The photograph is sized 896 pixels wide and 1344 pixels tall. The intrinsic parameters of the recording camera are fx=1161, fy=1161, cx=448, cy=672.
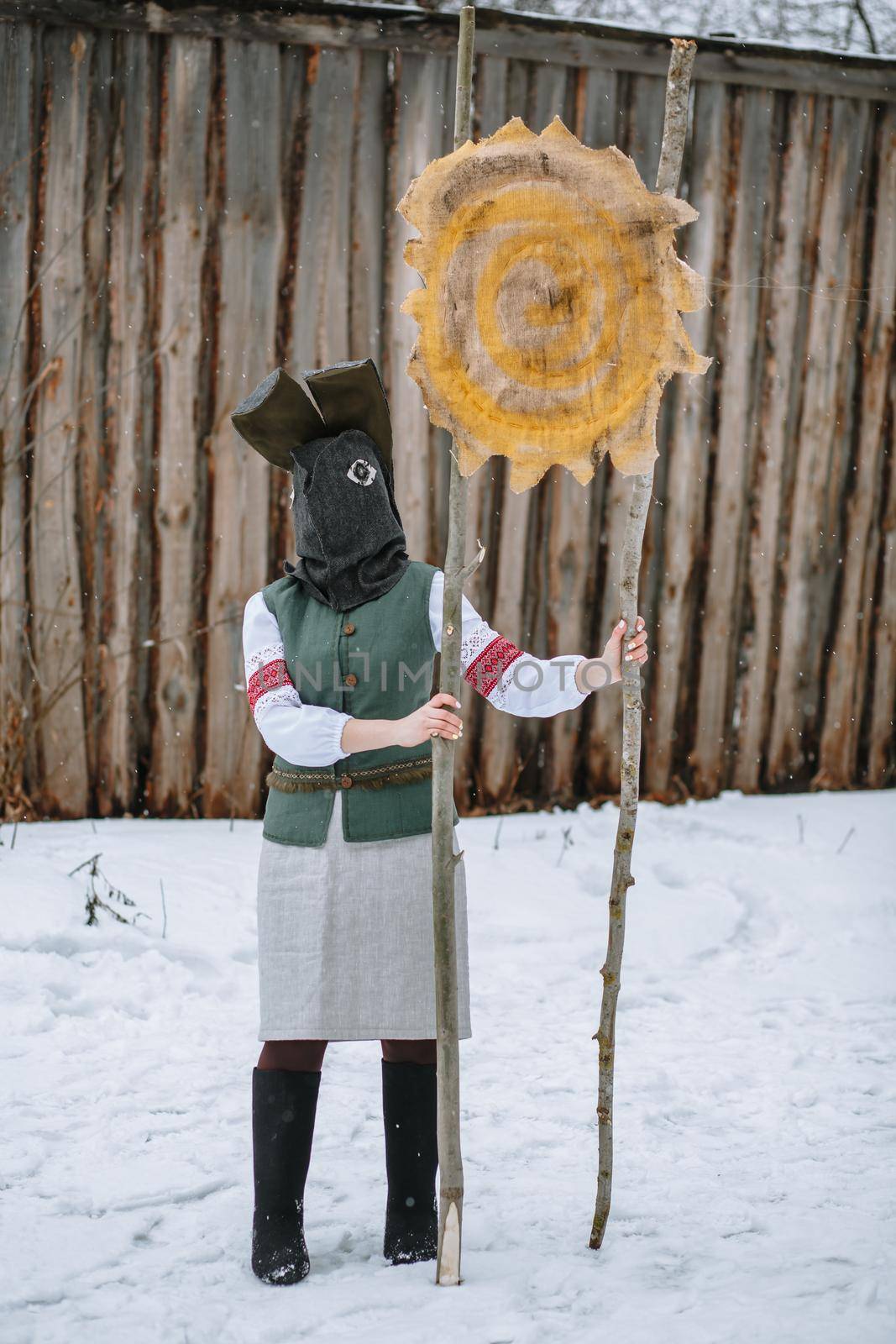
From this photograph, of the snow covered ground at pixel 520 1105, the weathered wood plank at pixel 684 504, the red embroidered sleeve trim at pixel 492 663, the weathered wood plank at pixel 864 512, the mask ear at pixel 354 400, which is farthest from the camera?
the weathered wood plank at pixel 864 512

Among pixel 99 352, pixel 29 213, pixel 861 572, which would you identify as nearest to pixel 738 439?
pixel 861 572

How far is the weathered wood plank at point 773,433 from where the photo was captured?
4.52 metres

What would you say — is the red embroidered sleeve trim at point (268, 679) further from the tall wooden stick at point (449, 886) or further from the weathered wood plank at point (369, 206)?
the weathered wood plank at point (369, 206)

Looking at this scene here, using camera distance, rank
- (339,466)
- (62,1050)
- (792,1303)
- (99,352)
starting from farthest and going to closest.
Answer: (99,352) → (62,1050) → (339,466) → (792,1303)

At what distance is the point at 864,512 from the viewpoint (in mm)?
4816

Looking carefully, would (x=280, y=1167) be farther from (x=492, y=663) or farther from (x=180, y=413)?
(x=180, y=413)

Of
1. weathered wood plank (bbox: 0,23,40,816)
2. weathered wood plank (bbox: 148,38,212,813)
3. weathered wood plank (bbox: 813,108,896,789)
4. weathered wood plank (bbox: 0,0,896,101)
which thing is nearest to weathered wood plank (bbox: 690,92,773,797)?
weathered wood plank (bbox: 0,0,896,101)

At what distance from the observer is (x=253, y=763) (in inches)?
171

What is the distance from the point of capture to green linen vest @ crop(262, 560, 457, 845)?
205cm

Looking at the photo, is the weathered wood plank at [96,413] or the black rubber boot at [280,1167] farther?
the weathered wood plank at [96,413]

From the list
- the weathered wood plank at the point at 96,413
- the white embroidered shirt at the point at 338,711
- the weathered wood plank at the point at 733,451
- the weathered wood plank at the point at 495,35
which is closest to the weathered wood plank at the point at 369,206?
the weathered wood plank at the point at 495,35

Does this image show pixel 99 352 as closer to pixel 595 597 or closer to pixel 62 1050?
pixel 595 597

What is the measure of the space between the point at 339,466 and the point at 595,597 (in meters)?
2.62

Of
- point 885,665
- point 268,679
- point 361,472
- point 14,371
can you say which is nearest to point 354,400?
point 361,472
